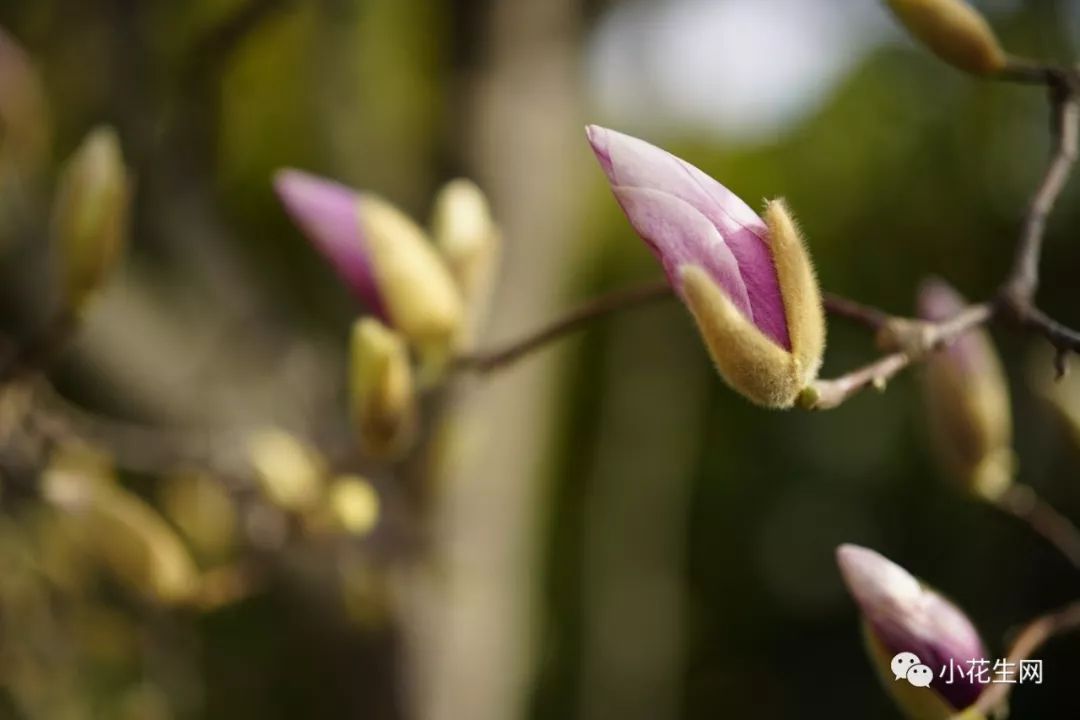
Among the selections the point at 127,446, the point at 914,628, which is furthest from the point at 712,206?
the point at 127,446

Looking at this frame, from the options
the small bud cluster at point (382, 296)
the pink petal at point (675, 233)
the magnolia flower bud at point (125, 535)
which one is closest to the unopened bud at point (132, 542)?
the magnolia flower bud at point (125, 535)

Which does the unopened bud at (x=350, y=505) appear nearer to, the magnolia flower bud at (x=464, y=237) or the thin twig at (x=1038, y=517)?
the magnolia flower bud at (x=464, y=237)

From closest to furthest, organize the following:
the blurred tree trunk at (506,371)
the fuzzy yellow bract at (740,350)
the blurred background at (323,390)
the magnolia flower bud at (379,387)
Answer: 1. the fuzzy yellow bract at (740,350)
2. the magnolia flower bud at (379,387)
3. the blurred background at (323,390)
4. the blurred tree trunk at (506,371)

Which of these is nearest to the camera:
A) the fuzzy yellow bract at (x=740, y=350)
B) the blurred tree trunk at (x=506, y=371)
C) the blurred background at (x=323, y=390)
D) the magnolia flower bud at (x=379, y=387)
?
the fuzzy yellow bract at (x=740, y=350)

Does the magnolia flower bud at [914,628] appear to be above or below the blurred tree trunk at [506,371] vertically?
above

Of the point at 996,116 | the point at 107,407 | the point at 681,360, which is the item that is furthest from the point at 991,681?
the point at 996,116
